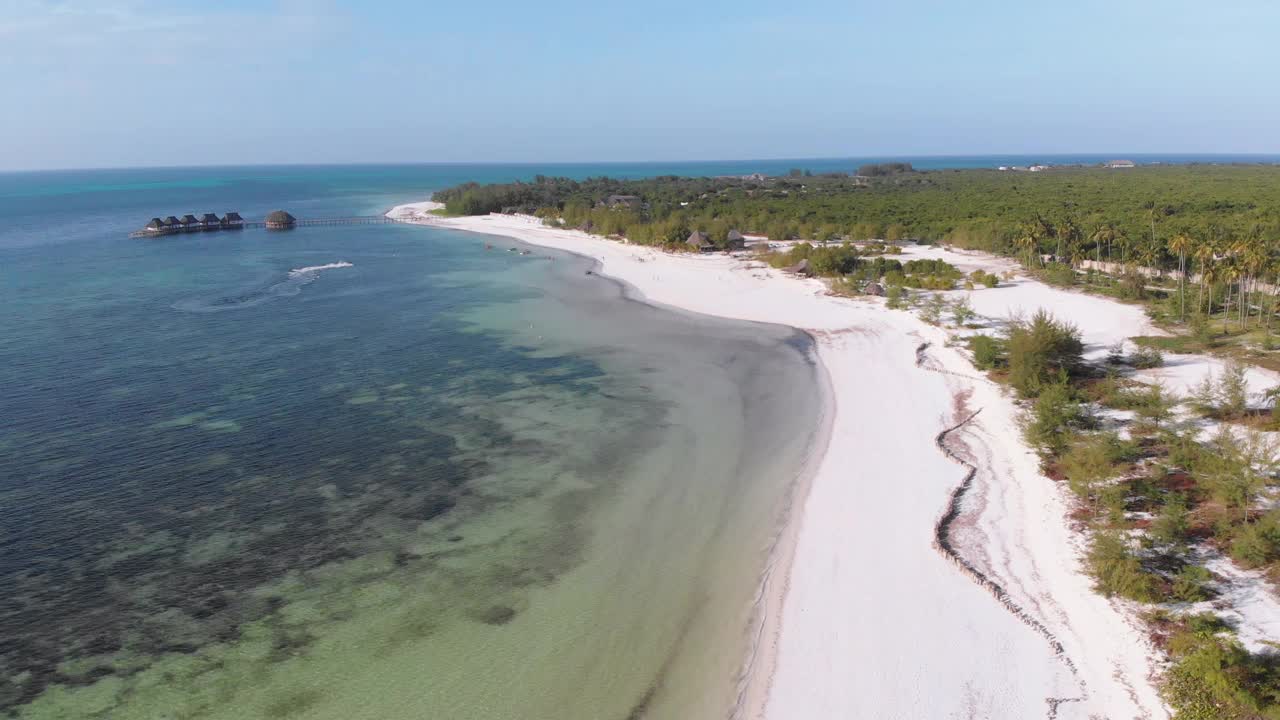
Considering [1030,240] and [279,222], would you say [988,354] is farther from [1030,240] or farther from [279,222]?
[279,222]

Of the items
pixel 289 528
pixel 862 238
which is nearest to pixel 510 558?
pixel 289 528

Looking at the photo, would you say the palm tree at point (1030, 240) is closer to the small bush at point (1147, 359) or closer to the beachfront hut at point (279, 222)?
the small bush at point (1147, 359)

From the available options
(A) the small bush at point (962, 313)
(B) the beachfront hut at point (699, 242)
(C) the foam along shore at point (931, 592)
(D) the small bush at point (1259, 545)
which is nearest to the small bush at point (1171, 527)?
(D) the small bush at point (1259, 545)

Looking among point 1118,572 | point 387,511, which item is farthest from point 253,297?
point 1118,572

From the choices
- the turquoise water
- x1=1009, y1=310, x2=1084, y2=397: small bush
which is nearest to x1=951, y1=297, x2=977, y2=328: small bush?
x1=1009, y1=310, x2=1084, y2=397: small bush

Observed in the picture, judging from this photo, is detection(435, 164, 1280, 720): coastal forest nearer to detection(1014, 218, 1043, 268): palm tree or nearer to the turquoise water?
detection(1014, 218, 1043, 268): palm tree

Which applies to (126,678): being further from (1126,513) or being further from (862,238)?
(862,238)
